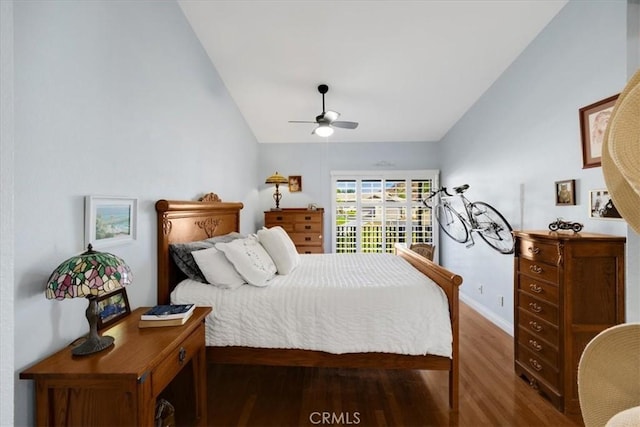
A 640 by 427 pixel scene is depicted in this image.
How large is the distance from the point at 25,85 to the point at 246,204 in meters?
3.33

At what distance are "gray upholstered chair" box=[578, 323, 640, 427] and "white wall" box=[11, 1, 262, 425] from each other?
4.62 feet

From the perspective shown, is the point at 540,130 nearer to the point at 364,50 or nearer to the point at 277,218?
the point at 364,50

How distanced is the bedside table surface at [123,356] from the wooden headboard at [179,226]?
57 cm

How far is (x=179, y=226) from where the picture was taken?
2.30 meters

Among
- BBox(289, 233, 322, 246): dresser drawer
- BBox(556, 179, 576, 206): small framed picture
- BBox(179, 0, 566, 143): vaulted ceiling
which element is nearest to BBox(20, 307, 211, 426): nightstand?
BBox(179, 0, 566, 143): vaulted ceiling

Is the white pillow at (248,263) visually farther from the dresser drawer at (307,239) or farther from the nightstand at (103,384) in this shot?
the dresser drawer at (307,239)

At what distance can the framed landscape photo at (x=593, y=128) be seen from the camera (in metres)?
1.89

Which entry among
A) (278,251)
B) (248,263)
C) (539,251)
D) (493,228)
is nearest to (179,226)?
(248,263)

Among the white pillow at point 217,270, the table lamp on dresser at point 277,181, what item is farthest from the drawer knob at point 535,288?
the table lamp on dresser at point 277,181

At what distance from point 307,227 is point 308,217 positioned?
173mm

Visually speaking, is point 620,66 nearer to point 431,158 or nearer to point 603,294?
point 603,294

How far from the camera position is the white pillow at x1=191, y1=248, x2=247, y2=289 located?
1.97 meters

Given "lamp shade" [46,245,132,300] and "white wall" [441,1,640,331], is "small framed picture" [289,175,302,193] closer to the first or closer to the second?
"white wall" [441,1,640,331]

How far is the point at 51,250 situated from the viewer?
4.10ft
